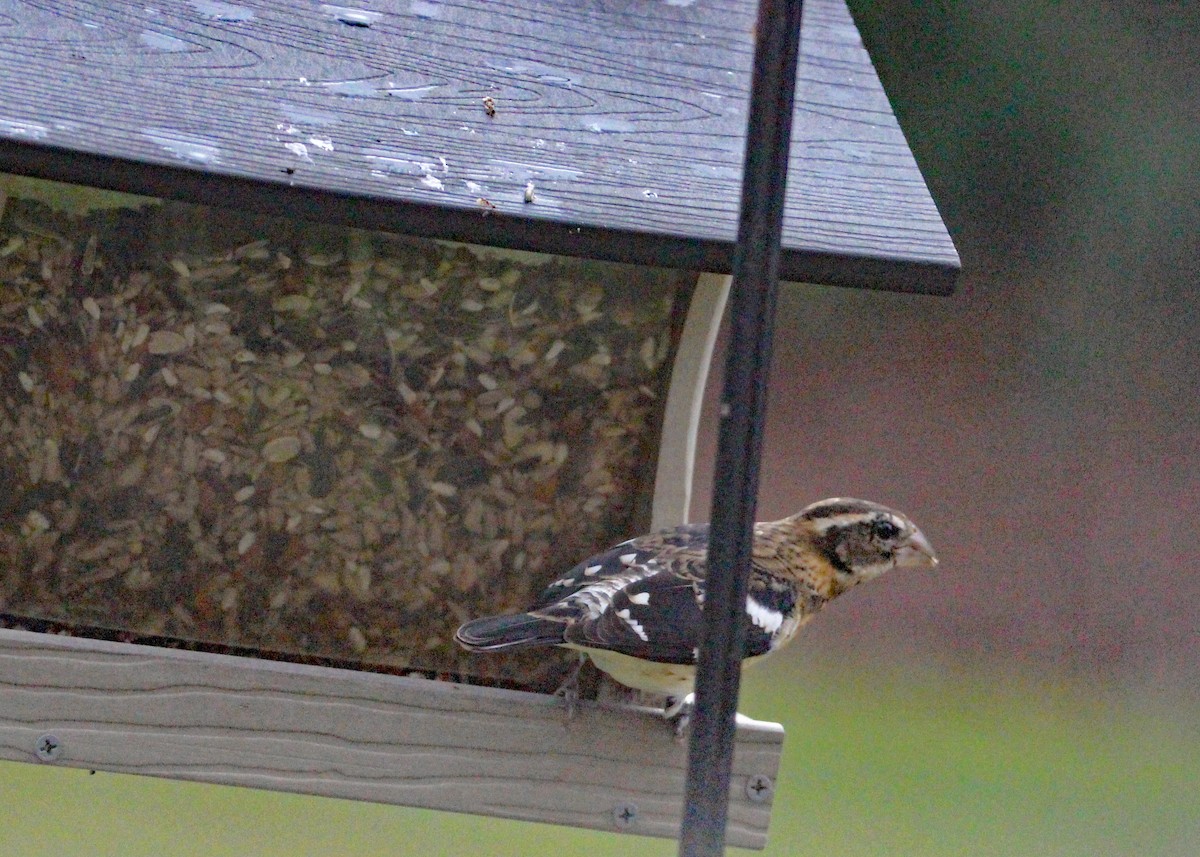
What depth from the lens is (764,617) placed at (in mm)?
2861

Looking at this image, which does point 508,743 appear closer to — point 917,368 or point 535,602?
point 535,602

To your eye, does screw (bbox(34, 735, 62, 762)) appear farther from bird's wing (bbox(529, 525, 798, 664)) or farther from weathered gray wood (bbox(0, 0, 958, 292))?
weathered gray wood (bbox(0, 0, 958, 292))

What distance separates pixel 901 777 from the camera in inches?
270

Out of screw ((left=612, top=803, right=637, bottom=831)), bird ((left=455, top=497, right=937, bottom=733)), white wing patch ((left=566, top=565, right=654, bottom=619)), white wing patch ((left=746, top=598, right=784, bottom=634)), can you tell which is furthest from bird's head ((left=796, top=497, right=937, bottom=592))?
screw ((left=612, top=803, right=637, bottom=831))

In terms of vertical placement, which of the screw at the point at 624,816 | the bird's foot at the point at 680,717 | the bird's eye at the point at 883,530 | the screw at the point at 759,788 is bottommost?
the screw at the point at 624,816

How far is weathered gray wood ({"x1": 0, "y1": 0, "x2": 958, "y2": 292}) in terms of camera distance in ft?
7.16

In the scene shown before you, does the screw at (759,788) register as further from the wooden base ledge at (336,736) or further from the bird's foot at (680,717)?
the bird's foot at (680,717)

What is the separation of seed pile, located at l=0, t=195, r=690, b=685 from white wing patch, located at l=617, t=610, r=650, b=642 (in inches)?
9.9

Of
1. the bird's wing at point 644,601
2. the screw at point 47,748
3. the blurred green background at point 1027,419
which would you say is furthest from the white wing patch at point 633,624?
the blurred green background at point 1027,419

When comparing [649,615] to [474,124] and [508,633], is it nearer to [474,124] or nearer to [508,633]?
[508,633]

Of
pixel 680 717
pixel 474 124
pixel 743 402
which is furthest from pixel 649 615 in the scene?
pixel 743 402

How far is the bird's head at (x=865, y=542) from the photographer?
3158 millimetres

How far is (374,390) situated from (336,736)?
0.57 m

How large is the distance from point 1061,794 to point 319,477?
508 centimetres
